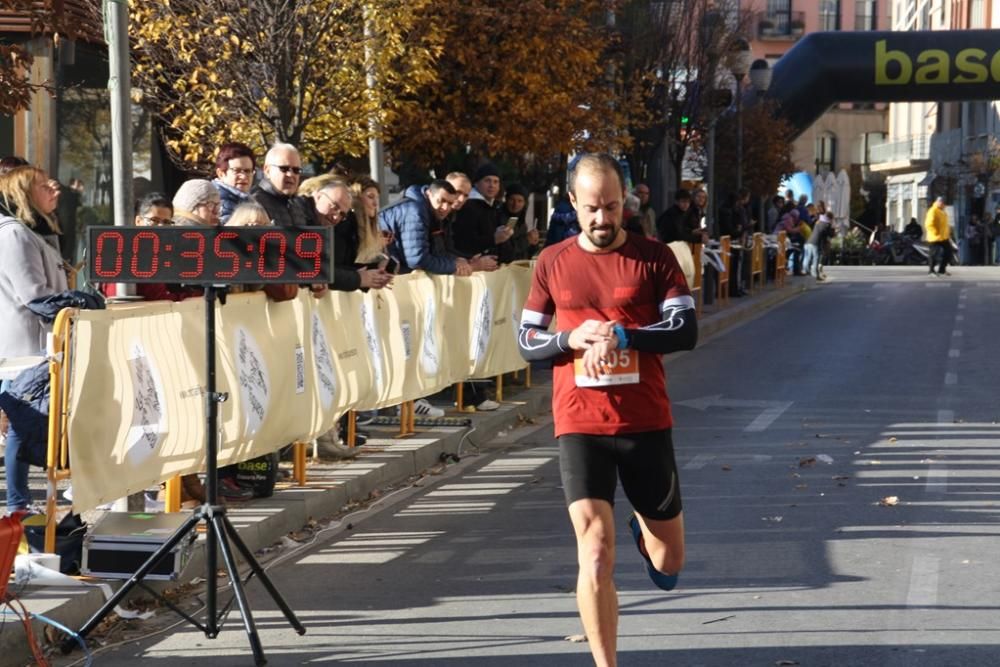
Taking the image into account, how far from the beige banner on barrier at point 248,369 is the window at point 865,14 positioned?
8594cm

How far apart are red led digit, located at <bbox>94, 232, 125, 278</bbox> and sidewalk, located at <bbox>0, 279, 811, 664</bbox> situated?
1395 millimetres

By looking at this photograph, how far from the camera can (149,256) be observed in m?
6.66

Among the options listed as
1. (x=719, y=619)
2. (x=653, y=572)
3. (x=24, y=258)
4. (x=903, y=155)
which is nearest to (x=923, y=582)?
(x=719, y=619)

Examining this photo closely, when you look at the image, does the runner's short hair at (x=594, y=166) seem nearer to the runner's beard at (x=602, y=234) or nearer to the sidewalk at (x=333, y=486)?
the runner's beard at (x=602, y=234)

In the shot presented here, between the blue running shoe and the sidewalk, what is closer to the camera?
the blue running shoe

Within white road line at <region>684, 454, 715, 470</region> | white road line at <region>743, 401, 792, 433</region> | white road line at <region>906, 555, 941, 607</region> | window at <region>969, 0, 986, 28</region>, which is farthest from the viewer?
window at <region>969, 0, 986, 28</region>

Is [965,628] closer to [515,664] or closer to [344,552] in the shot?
[515,664]

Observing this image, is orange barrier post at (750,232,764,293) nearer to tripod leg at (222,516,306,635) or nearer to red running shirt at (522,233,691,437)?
tripod leg at (222,516,306,635)

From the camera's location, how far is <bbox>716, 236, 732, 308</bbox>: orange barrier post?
2864cm

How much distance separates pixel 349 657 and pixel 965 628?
2.51 meters

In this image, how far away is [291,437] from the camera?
32.9 ft

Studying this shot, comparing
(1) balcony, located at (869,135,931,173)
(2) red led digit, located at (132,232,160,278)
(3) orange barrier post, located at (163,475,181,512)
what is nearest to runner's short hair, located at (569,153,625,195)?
(2) red led digit, located at (132,232,160,278)

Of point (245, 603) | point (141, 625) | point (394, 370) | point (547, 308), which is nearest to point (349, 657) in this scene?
point (245, 603)

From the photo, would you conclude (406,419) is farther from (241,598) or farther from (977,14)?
(977,14)
